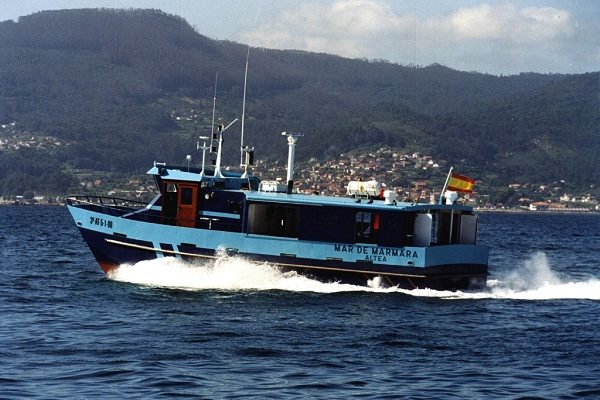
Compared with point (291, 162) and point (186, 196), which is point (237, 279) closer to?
point (186, 196)

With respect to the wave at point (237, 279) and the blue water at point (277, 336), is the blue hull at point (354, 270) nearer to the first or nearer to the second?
the wave at point (237, 279)

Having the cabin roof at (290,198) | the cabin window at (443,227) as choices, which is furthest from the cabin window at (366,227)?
the cabin window at (443,227)

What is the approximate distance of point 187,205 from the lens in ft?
119

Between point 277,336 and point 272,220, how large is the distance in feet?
30.1

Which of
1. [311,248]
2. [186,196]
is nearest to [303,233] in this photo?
[311,248]

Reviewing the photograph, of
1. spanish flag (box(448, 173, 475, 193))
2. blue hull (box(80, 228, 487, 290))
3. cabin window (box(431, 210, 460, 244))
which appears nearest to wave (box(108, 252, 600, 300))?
blue hull (box(80, 228, 487, 290))

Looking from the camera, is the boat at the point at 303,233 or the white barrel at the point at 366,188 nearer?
the boat at the point at 303,233

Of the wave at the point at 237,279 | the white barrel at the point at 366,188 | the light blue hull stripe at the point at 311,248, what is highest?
the white barrel at the point at 366,188

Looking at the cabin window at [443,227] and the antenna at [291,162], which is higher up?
the antenna at [291,162]

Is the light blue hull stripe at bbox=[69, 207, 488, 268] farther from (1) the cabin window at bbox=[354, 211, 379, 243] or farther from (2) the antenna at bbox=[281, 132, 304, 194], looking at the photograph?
(2) the antenna at bbox=[281, 132, 304, 194]

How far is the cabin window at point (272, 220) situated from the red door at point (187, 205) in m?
2.01

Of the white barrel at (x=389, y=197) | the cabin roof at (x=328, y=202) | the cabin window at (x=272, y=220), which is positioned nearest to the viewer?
the cabin roof at (x=328, y=202)

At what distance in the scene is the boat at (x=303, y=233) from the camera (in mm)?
34750

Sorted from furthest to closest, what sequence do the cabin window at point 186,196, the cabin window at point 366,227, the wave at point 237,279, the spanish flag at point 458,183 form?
the cabin window at point 186,196
the spanish flag at point 458,183
the cabin window at point 366,227
the wave at point 237,279
